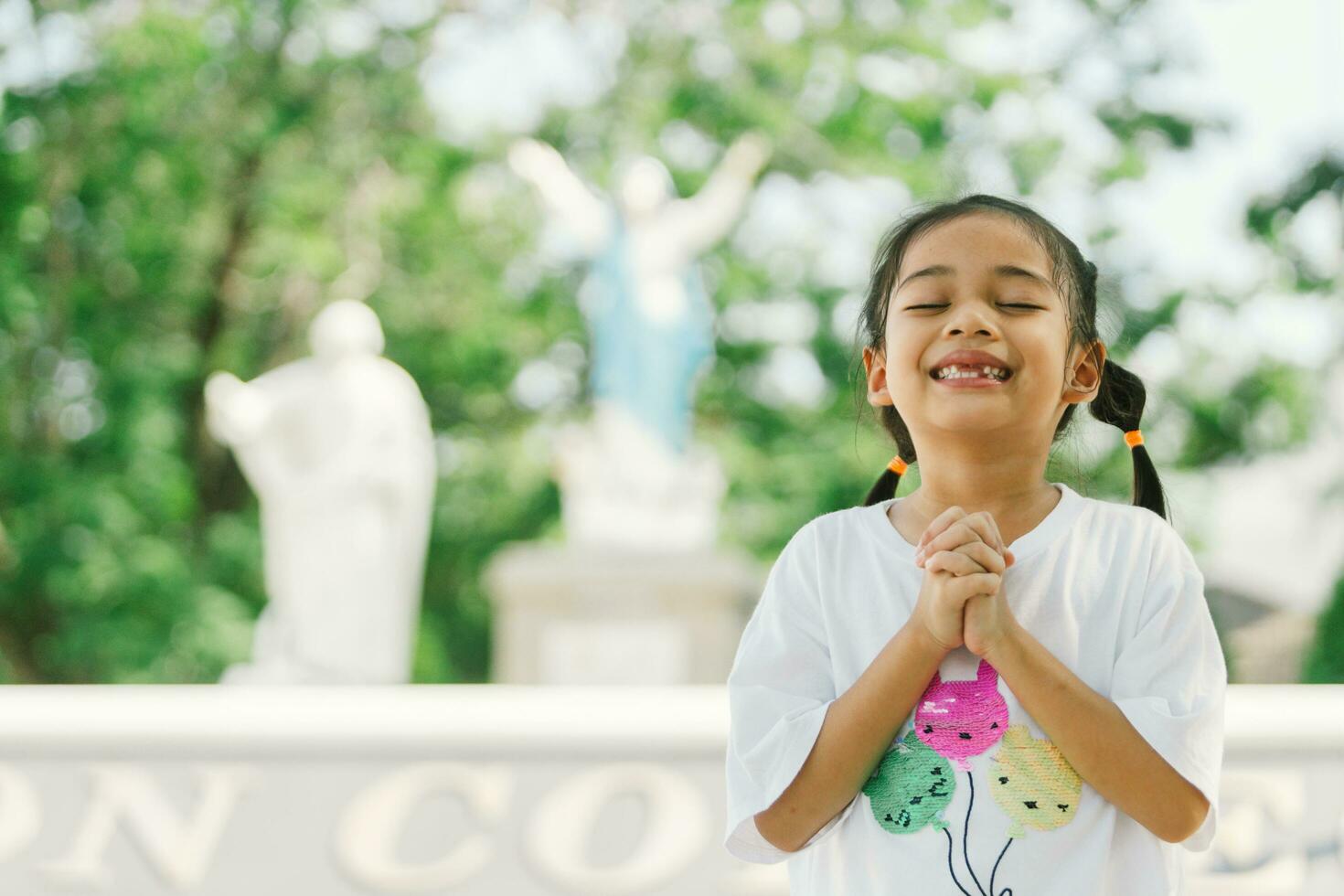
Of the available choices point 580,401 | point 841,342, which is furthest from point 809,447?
point 580,401

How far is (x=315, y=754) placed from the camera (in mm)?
4699

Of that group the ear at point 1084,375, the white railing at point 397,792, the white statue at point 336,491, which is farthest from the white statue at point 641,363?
the ear at point 1084,375

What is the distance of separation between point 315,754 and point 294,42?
10.0 m

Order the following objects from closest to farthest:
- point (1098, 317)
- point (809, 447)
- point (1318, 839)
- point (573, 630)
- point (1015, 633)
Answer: point (1015, 633) < point (1098, 317) < point (1318, 839) < point (573, 630) < point (809, 447)

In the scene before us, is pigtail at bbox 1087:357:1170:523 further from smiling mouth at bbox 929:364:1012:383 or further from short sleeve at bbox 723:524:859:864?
short sleeve at bbox 723:524:859:864

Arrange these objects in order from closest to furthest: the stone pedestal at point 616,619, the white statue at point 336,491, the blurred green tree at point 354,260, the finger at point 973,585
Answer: the finger at point 973,585 → the white statue at point 336,491 → the stone pedestal at point 616,619 → the blurred green tree at point 354,260

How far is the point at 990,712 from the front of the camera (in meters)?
1.20

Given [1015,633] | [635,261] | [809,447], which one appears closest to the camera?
[1015,633]

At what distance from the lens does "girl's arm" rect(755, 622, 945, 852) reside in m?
1.18

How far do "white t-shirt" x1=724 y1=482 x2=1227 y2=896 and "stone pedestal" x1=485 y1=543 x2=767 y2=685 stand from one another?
6.46 m

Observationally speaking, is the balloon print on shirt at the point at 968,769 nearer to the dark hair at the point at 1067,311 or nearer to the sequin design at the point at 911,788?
the sequin design at the point at 911,788

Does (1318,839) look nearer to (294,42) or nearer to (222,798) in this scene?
(222,798)

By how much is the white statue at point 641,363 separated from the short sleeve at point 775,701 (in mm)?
6929

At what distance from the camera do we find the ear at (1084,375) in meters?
1.34
